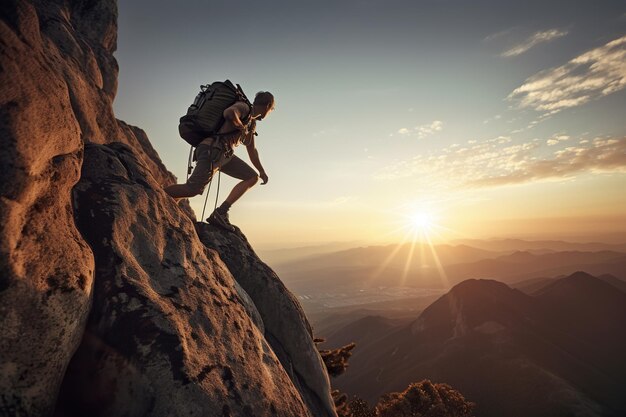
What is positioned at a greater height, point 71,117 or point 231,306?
point 71,117

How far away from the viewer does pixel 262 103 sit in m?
8.23

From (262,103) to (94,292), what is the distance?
19.6 ft

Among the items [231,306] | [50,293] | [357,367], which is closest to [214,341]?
[231,306]

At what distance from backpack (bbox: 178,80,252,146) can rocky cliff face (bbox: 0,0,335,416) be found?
1778 millimetres

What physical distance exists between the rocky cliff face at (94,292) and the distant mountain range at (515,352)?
6782cm

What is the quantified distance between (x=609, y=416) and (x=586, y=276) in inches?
2638

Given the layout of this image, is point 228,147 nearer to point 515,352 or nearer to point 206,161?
point 206,161

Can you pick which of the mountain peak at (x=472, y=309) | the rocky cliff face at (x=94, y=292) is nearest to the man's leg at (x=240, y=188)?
the rocky cliff face at (x=94, y=292)

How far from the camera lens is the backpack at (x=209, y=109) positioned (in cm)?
714

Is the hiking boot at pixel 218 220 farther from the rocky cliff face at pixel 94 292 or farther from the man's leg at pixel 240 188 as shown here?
the rocky cliff face at pixel 94 292

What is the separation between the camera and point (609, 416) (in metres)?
49.1

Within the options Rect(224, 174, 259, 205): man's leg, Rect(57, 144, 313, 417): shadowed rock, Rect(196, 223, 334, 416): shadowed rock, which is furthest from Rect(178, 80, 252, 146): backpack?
Rect(196, 223, 334, 416): shadowed rock

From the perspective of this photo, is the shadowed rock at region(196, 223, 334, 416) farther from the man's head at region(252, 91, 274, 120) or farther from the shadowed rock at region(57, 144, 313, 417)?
the man's head at region(252, 91, 274, 120)

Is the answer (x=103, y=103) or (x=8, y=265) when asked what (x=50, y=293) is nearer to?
(x=8, y=265)
